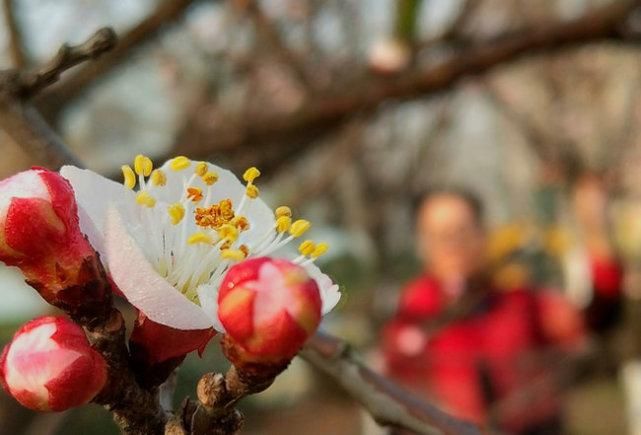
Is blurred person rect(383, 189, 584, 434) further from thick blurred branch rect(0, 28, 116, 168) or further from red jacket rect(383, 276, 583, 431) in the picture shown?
thick blurred branch rect(0, 28, 116, 168)

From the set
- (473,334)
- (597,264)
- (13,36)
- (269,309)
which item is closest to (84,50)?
(269,309)

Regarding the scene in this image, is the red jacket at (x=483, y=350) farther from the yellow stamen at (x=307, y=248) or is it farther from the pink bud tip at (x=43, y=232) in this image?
the pink bud tip at (x=43, y=232)

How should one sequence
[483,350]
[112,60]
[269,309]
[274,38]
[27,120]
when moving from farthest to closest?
1. [274,38]
2. [483,350]
3. [112,60]
4. [27,120]
5. [269,309]

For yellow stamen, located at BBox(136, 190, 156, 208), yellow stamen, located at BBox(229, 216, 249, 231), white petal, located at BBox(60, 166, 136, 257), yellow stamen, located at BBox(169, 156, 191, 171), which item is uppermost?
white petal, located at BBox(60, 166, 136, 257)

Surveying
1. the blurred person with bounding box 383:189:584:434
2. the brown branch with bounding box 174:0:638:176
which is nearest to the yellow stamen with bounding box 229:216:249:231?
the brown branch with bounding box 174:0:638:176

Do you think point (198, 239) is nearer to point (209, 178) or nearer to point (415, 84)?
point (209, 178)

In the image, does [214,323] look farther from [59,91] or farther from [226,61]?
[226,61]
